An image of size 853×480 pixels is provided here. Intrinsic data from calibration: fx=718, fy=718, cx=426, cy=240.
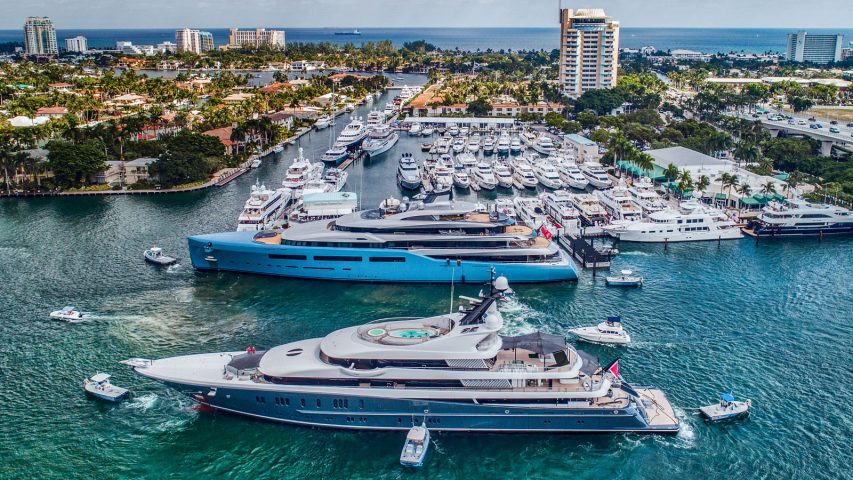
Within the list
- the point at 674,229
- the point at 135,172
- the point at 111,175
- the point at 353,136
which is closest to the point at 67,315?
the point at 135,172

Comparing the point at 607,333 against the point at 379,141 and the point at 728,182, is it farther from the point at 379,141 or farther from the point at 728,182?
the point at 379,141

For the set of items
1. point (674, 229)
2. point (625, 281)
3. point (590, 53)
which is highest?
point (590, 53)

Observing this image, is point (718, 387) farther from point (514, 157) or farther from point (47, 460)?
point (514, 157)

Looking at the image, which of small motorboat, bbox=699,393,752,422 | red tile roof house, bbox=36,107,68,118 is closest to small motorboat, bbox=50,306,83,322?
small motorboat, bbox=699,393,752,422

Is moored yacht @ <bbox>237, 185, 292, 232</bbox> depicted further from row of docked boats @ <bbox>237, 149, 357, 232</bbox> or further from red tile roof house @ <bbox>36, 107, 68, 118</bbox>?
red tile roof house @ <bbox>36, 107, 68, 118</bbox>

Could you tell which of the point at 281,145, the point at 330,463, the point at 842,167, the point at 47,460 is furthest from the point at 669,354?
the point at 281,145
